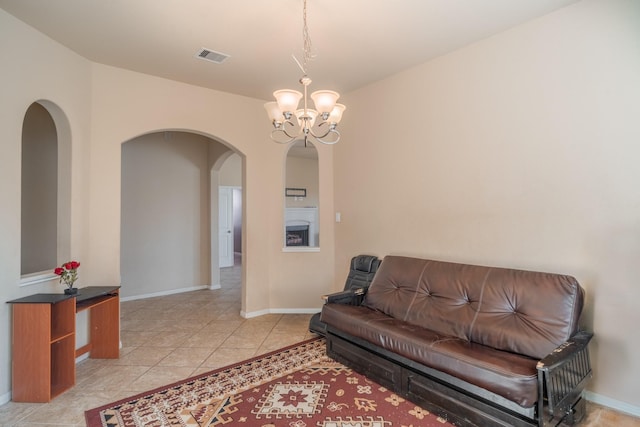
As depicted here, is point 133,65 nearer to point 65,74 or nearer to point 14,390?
point 65,74

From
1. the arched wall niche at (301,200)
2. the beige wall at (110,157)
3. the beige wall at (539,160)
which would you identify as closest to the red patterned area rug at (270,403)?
the beige wall at (110,157)

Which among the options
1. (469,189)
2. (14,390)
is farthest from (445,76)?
(14,390)

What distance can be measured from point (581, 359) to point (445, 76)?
2564 mm

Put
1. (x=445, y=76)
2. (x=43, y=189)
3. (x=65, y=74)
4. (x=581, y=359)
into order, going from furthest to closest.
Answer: (x=43, y=189) < (x=445, y=76) < (x=65, y=74) < (x=581, y=359)

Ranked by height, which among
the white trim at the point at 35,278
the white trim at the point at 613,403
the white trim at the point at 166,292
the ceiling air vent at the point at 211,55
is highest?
the ceiling air vent at the point at 211,55

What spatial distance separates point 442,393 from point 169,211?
195 inches

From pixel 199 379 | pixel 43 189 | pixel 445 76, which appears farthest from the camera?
pixel 43 189

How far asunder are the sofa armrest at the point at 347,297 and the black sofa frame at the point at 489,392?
61cm

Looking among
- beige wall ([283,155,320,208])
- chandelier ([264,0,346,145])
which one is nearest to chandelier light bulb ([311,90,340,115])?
chandelier ([264,0,346,145])

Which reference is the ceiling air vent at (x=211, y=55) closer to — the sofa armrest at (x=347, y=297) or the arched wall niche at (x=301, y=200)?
the sofa armrest at (x=347, y=297)

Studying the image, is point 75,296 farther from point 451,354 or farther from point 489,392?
point 489,392

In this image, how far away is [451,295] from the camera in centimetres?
265

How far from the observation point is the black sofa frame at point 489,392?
173 cm

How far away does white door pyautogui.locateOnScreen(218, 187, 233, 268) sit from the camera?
817 centimetres
